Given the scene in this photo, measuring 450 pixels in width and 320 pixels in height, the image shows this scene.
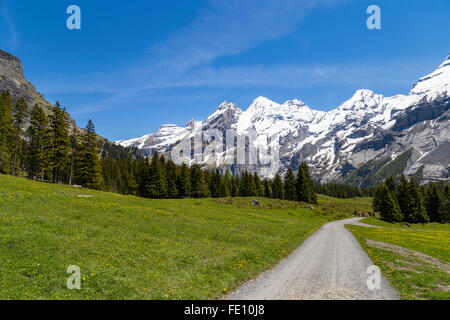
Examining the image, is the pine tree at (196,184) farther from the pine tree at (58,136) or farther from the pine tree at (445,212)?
the pine tree at (445,212)

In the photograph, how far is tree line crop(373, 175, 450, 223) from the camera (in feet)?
259

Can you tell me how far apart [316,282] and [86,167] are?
70507 millimetres

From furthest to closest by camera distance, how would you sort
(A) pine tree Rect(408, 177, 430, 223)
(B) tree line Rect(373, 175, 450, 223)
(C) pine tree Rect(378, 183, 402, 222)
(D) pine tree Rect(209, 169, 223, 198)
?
(D) pine tree Rect(209, 169, 223, 198)
(A) pine tree Rect(408, 177, 430, 223)
(B) tree line Rect(373, 175, 450, 223)
(C) pine tree Rect(378, 183, 402, 222)

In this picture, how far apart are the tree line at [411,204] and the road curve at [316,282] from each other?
70253mm

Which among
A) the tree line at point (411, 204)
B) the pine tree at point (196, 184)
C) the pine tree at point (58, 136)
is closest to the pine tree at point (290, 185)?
the tree line at point (411, 204)

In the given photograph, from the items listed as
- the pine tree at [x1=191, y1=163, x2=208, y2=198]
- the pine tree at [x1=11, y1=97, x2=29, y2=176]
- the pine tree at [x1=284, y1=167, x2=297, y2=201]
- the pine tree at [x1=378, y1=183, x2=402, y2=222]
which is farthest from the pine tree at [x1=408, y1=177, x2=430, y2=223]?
the pine tree at [x1=11, y1=97, x2=29, y2=176]

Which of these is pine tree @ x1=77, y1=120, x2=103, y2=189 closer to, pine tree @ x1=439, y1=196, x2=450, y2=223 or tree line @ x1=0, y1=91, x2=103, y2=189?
tree line @ x1=0, y1=91, x2=103, y2=189

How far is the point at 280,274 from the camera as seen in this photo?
1648 cm

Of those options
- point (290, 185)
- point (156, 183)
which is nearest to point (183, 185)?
point (156, 183)

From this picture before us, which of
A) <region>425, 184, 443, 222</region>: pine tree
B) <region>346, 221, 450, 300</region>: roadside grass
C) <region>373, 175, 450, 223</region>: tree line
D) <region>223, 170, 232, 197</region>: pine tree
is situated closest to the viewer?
<region>346, 221, 450, 300</region>: roadside grass

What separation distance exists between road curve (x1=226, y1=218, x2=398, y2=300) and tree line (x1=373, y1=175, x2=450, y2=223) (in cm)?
7025

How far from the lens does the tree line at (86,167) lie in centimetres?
5959

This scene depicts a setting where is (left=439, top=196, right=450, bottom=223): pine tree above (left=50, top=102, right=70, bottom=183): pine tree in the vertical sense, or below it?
below

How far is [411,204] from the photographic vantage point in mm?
82500
